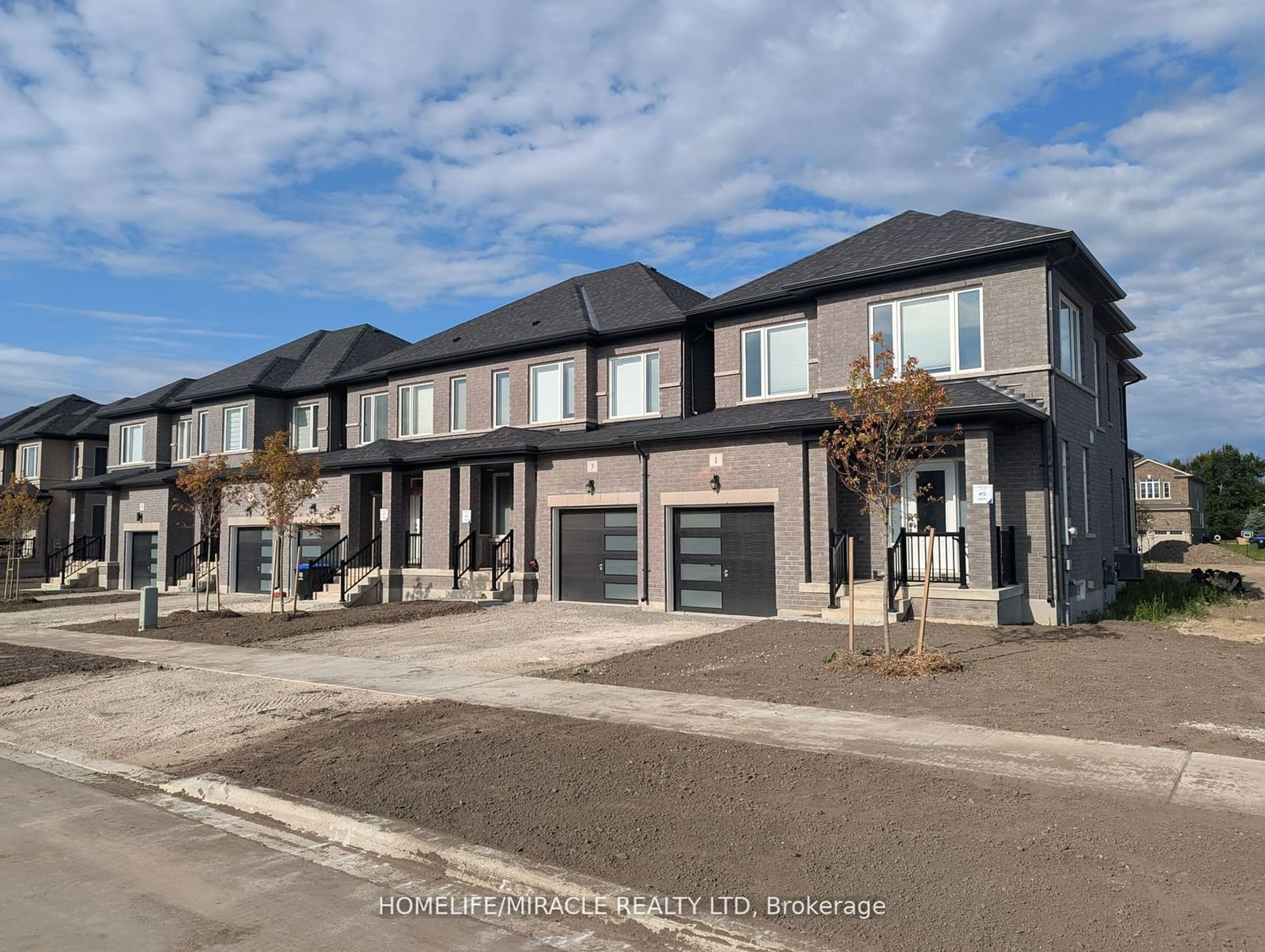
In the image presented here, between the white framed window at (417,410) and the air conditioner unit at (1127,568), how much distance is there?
1903 centimetres

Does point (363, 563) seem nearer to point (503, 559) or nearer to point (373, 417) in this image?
point (503, 559)

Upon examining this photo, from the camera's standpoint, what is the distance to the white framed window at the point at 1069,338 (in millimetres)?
17125

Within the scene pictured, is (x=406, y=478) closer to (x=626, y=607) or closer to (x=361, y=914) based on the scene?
(x=626, y=607)

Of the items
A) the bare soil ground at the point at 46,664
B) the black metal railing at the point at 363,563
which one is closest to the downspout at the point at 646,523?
the black metal railing at the point at 363,563

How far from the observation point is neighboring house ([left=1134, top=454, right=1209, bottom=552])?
7412cm

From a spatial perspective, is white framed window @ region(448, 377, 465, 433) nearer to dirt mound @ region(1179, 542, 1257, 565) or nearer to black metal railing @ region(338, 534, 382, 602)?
black metal railing @ region(338, 534, 382, 602)

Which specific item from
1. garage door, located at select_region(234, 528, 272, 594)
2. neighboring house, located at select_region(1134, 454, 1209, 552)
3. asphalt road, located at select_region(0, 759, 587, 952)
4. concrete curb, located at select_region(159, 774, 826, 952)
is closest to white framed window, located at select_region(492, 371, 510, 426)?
garage door, located at select_region(234, 528, 272, 594)

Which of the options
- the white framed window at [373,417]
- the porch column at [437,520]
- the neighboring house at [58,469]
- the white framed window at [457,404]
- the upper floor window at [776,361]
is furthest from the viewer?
the neighboring house at [58,469]

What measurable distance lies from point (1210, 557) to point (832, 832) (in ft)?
150

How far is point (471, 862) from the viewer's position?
5.46m

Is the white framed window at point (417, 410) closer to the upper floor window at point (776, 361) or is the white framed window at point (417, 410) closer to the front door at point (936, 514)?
the upper floor window at point (776, 361)

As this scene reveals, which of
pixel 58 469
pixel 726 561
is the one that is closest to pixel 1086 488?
pixel 726 561

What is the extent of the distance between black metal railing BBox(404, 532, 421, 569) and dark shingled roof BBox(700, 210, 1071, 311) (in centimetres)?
1054


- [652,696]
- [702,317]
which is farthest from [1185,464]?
[652,696]
